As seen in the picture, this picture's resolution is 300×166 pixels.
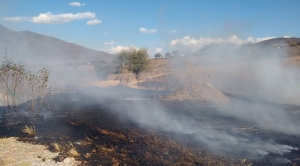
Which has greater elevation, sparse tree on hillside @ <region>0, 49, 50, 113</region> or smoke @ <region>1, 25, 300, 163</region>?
sparse tree on hillside @ <region>0, 49, 50, 113</region>

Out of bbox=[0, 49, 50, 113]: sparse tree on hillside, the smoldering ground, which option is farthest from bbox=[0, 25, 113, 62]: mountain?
the smoldering ground

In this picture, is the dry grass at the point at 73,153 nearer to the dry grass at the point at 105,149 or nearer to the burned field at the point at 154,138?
the burned field at the point at 154,138

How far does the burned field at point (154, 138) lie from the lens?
8281 mm

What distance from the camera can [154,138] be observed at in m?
10.4

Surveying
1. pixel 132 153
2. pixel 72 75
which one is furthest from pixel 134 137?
pixel 72 75

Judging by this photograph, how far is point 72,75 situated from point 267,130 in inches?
1346

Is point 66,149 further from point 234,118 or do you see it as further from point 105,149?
point 234,118

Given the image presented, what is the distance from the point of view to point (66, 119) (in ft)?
46.4

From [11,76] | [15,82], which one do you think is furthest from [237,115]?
[11,76]

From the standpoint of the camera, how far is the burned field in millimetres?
8281

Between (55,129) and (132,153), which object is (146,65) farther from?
(132,153)

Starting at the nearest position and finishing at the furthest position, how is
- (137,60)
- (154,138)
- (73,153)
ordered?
(73,153) → (154,138) → (137,60)

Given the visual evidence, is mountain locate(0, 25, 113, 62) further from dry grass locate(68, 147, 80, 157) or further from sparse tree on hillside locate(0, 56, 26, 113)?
dry grass locate(68, 147, 80, 157)

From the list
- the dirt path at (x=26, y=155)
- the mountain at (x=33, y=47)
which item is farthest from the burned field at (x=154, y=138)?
the mountain at (x=33, y=47)
